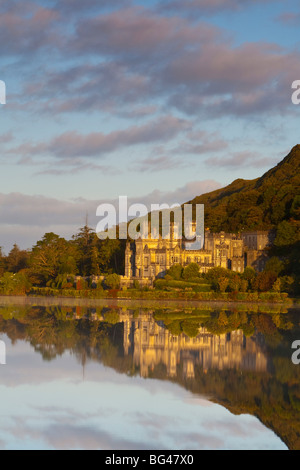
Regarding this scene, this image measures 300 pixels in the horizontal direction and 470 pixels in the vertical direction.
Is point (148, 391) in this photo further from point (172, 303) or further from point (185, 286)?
point (185, 286)

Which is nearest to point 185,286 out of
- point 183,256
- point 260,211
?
point 183,256

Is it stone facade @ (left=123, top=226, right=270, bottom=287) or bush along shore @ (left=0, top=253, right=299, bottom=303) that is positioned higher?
stone facade @ (left=123, top=226, right=270, bottom=287)

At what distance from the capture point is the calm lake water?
43.0 ft

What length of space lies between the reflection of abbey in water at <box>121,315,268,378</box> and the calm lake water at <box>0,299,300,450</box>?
40 mm

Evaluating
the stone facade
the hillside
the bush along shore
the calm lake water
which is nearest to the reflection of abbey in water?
the calm lake water

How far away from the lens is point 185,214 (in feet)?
360

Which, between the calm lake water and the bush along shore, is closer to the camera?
the calm lake water

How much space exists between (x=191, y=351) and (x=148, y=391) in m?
7.92

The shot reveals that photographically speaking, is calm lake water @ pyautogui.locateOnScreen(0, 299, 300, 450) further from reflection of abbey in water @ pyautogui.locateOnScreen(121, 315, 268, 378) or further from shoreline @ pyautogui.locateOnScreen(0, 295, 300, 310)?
shoreline @ pyautogui.locateOnScreen(0, 295, 300, 310)

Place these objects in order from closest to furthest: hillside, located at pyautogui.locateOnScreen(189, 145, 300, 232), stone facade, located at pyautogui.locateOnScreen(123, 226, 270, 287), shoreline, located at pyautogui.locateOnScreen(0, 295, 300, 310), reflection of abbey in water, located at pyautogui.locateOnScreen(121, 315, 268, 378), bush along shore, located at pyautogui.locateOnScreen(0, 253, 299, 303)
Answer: reflection of abbey in water, located at pyautogui.locateOnScreen(121, 315, 268, 378)
shoreline, located at pyautogui.locateOnScreen(0, 295, 300, 310)
bush along shore, located at pyautogui.locateOnScreen(0, 253, 299, 303)
stone facade, located at pyautogui.locateOnScreen(123, 226, 270, 287)
hillside, located at pyautogui.locateOnScreen(189, 145, 300, 232)

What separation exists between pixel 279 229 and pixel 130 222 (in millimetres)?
28298

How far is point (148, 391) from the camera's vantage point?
17.7 m

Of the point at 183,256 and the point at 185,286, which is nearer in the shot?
the point at 185,286
